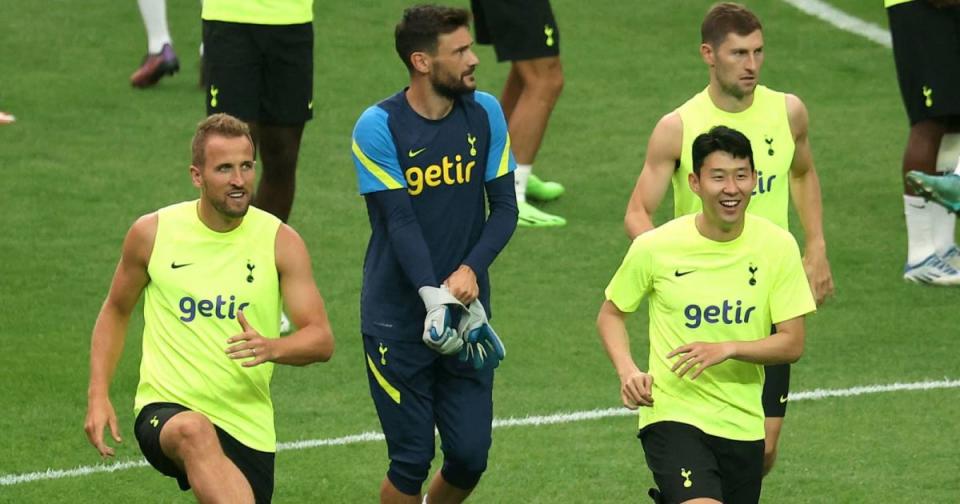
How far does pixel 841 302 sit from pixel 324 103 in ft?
17.5

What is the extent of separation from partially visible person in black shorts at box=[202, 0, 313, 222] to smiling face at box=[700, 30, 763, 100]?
3.67 meters

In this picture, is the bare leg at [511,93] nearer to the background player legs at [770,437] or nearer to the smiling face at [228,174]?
the background player legs at [770,437]

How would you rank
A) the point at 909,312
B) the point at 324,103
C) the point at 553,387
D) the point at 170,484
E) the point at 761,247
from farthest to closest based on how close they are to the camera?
1. the point at 324,103
2. the point at 909,312
3. the point at 553,387
4. the point at 170,484
5. the point at 761,247

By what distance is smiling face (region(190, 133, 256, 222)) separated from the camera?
7035 millimetres

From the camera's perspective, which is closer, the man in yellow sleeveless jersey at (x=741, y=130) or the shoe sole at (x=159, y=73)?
the man in yellow sleeveless jersey at (x=741, y=130)

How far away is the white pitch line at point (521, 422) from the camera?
8.89 meters

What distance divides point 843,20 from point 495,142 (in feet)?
36.2

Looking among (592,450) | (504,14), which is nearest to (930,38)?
(504,14)

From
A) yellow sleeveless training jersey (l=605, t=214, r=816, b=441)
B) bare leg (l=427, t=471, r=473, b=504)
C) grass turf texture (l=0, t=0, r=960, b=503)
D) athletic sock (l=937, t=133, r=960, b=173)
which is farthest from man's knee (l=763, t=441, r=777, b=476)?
athletic sock (l=937, t=133, r=960, b=173)

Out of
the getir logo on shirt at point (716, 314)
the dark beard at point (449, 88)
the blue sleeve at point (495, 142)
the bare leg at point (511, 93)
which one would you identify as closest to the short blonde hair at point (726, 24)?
the blue sleeve at point (495, 142)

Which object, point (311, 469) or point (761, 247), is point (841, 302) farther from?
point (761, 247)

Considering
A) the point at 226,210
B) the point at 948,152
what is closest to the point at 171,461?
the point at 226,210

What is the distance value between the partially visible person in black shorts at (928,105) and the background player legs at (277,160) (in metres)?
3.60

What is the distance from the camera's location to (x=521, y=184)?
12.7 metres
